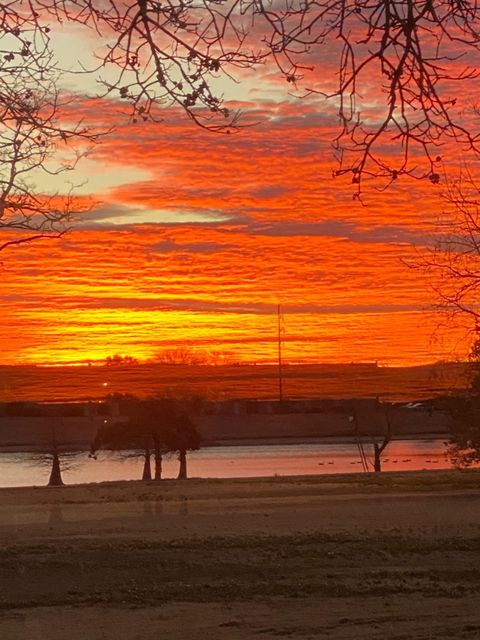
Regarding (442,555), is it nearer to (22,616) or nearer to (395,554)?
(395,554)

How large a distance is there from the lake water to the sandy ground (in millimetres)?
29248

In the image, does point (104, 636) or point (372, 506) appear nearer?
point (104, 636)

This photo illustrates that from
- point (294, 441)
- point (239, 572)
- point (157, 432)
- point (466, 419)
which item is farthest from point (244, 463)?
point (239, 572)

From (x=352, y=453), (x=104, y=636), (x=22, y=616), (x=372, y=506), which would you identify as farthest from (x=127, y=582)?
(x=352, y=453)

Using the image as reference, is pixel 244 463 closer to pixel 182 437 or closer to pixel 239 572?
pixel 182 437

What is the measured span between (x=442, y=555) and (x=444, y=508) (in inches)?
346

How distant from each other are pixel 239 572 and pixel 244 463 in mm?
53084

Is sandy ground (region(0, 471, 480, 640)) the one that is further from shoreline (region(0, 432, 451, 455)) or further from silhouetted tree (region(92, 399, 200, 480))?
shoreline (region(0, 432, 451, 455))

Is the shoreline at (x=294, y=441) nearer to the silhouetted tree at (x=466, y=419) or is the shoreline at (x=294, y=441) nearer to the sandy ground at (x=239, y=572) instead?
the silhouetted tree at (x=466, y=419)

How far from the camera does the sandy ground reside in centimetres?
1136

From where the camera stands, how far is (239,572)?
14203mm

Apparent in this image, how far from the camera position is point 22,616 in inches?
476

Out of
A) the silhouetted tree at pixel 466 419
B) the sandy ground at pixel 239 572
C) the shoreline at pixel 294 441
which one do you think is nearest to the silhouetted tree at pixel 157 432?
the silhouetted tree at pixel 466 419

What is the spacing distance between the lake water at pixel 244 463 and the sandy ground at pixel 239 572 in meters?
29.2
